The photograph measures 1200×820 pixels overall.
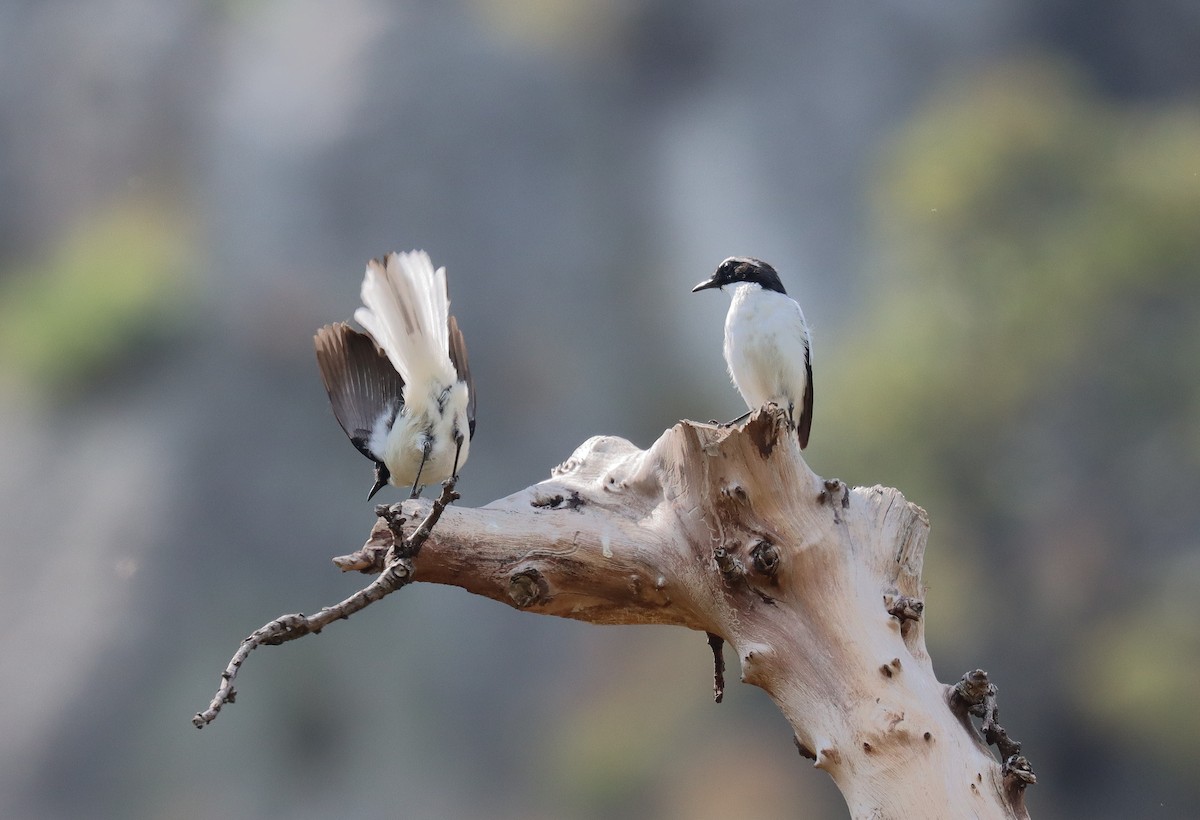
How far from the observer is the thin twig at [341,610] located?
1.10 metres

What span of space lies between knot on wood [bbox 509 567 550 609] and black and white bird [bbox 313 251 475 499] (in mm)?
344

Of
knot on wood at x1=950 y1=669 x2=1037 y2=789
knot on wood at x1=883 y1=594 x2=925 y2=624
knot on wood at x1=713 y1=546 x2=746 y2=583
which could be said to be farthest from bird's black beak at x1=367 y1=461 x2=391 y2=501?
knot on wood at x1=950 y1=669 x2=1037 y2=789

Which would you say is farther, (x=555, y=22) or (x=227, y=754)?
(x=555, y=22)

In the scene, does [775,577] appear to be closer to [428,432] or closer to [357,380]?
[428,432]

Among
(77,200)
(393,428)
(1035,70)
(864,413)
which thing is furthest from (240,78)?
(1035,70)

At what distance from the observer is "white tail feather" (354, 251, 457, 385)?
5.16ft

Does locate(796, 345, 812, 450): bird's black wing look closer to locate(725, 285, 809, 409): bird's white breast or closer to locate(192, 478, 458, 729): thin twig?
locate(725, 285, 809, 409): bird's white breast

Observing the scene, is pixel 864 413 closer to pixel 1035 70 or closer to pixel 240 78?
pixel 1035 70

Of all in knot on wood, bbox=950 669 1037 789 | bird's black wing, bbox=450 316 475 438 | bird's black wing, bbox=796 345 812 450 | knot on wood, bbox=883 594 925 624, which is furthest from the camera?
bird's black wing, bbox=796 345 812 450

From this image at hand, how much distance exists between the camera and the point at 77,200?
2.99 metres

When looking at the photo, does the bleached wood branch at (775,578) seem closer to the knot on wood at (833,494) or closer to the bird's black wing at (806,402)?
the knot on wood at (833,494)

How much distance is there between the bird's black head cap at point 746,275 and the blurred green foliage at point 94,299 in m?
1.60

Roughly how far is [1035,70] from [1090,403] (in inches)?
40.1

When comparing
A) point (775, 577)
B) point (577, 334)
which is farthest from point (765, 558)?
point (577, 334)
